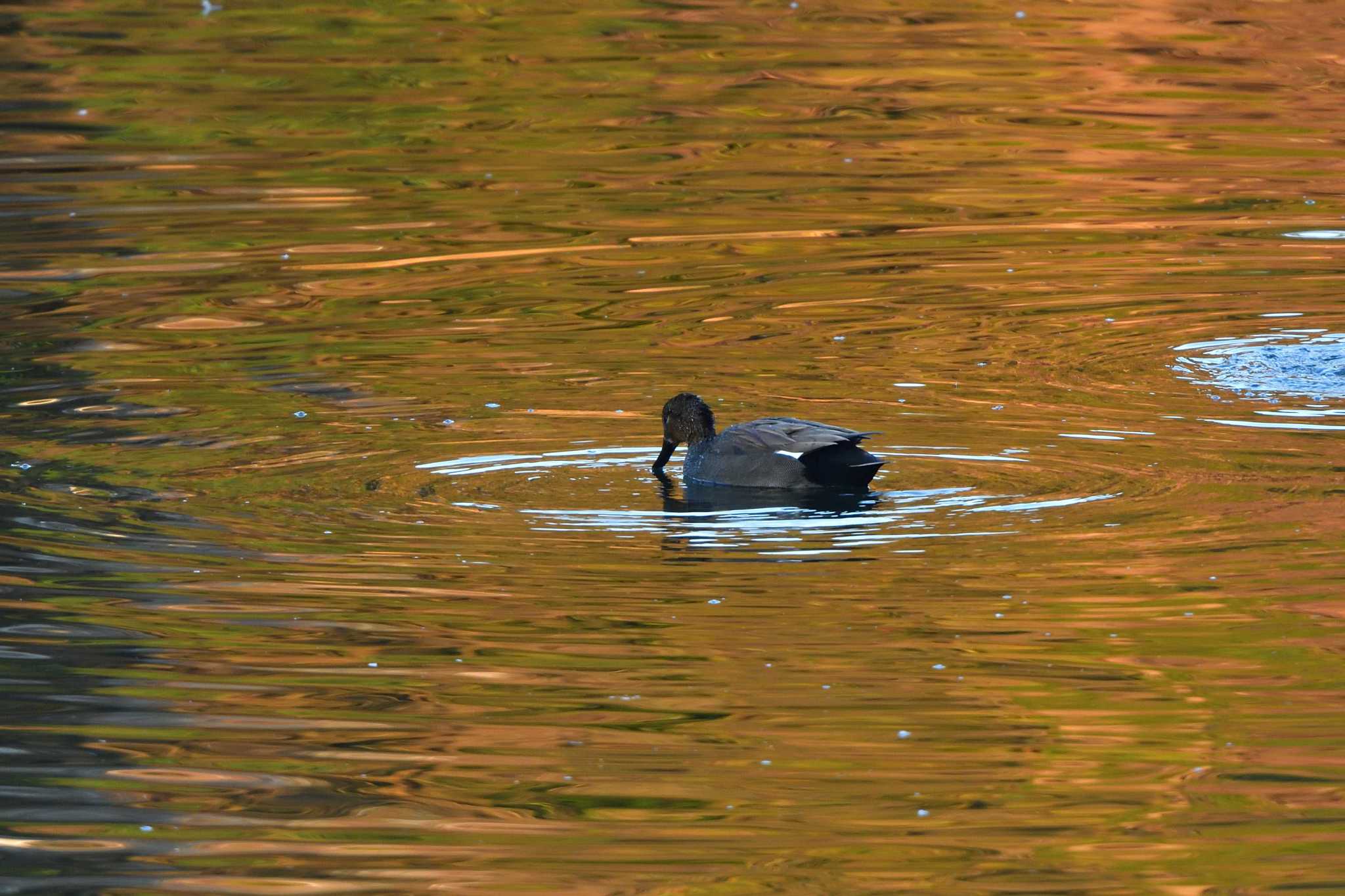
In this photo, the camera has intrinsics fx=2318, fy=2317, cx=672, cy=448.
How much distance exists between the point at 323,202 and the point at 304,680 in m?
10.6

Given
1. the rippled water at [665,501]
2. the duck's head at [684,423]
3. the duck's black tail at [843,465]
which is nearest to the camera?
the rippled water at [665,501]

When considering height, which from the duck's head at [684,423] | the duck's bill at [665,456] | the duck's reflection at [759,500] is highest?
the duck's head at [684,423]

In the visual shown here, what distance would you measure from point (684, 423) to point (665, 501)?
0.63m

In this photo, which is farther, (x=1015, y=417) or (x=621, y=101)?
(x=621, y=101)

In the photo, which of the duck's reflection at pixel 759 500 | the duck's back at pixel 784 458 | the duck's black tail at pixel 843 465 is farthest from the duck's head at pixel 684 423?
the duck's black tail at pixel 843 465

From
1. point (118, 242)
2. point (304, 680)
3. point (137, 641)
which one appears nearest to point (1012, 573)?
point (304, 680)

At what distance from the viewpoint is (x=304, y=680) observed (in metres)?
8.06

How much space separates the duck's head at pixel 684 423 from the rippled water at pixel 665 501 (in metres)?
0.27

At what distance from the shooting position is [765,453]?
1041cm

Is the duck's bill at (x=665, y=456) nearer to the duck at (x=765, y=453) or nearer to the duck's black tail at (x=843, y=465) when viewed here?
the duck at (x=765, y=453)

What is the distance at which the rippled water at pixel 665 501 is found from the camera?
6820mm

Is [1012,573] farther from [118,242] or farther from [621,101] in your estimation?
[621,101]

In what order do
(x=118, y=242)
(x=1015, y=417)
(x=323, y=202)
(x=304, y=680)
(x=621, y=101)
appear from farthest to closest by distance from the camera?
(x=621, y=101)
(x=323, y=202)
(x=118, y=242)
(x=1015, y=417)
(x=304, y=680)

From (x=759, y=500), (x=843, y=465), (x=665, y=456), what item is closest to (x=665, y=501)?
(x=759, y=500)
